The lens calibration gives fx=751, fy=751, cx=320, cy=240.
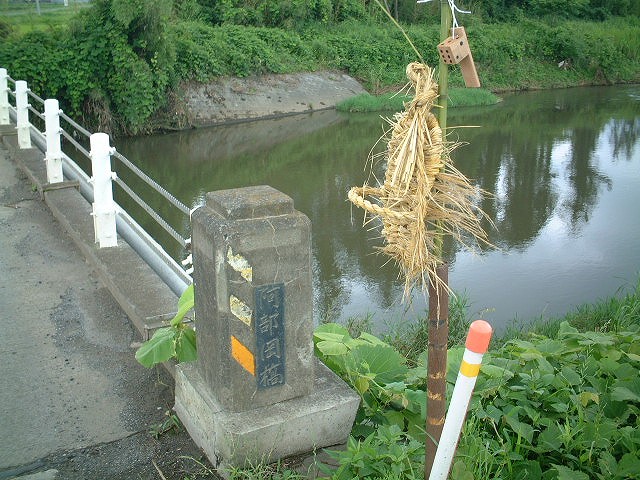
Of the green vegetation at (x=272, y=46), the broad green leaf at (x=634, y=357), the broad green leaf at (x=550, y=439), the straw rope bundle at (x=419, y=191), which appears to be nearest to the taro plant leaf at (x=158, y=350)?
the straw rope bundle at (x=419, y=191)

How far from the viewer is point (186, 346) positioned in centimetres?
332

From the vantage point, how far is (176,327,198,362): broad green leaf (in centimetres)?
329

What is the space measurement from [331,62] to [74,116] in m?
9.08

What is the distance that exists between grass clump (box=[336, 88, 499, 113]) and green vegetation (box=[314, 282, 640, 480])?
696 inches

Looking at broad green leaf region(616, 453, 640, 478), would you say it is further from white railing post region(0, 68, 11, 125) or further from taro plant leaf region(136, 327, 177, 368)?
white railing post region(0, 68, 11, 125)

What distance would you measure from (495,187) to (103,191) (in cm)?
913

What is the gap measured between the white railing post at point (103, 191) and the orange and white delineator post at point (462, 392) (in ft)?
11.2

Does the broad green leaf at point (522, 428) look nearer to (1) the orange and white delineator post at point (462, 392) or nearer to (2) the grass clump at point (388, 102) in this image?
(1) the orange and white delineator post at point (462, 392)

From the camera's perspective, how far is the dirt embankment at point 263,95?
18625 mm

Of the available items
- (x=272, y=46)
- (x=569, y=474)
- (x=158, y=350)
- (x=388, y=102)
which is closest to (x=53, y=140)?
(x=158, y=350)

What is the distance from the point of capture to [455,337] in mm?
6484

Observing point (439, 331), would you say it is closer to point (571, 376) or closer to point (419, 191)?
point (419, 191)

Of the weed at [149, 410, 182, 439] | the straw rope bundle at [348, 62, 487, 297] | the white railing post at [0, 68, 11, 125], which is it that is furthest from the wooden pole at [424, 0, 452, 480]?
the white railing post at [0, 68, 11, 125]

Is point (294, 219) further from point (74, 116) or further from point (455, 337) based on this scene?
point (74, 116)
